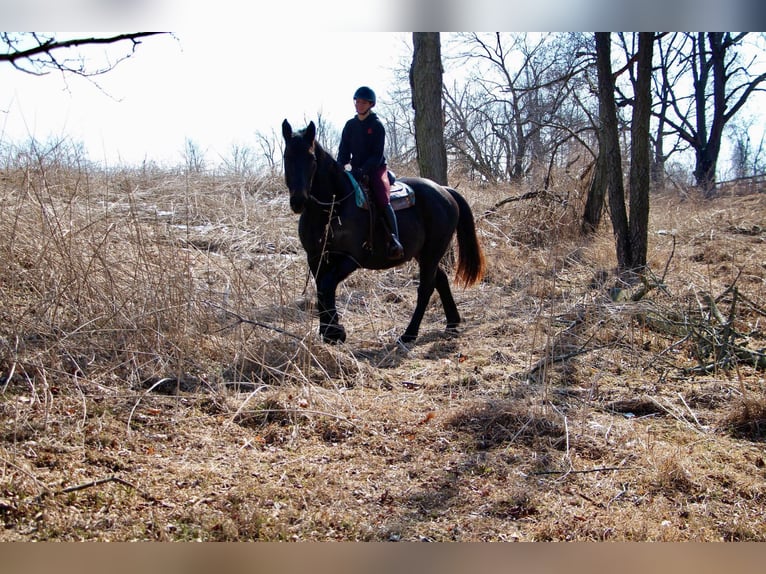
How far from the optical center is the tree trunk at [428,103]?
9.46 m

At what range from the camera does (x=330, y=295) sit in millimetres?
5844

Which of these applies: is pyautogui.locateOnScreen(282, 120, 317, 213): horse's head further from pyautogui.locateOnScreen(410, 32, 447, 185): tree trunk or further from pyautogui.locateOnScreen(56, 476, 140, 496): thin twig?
pyautogui.locateOnScreen(410, 32, 447, 185): tree trunk

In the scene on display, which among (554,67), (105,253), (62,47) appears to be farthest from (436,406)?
(554,67)

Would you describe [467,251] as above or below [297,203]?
below

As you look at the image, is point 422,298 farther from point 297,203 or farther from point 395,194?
point 297,203

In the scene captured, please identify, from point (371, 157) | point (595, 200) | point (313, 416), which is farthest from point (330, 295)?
point (595, 200)

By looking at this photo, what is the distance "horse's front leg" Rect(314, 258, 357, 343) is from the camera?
555 cm

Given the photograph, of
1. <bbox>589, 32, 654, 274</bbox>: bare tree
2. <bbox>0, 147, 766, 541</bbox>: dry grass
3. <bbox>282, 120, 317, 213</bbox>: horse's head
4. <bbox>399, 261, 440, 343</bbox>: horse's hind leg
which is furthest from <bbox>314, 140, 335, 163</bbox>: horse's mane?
<bbox>589, 32, 654, 274</bbox>: bare tree

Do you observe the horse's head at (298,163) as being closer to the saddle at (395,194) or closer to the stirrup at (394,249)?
the saddle at (395,194)

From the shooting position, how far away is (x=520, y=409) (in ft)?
12.6

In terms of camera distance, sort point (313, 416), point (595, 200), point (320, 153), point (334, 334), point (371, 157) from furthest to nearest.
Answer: point (595, 200) → point (371, 157) → point (320, 153) → point (334, 334) → point (313, 416)

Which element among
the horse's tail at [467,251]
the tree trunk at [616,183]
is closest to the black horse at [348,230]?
the horse's tail at [467,251]

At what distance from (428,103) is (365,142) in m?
3.85

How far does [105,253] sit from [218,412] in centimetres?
164
